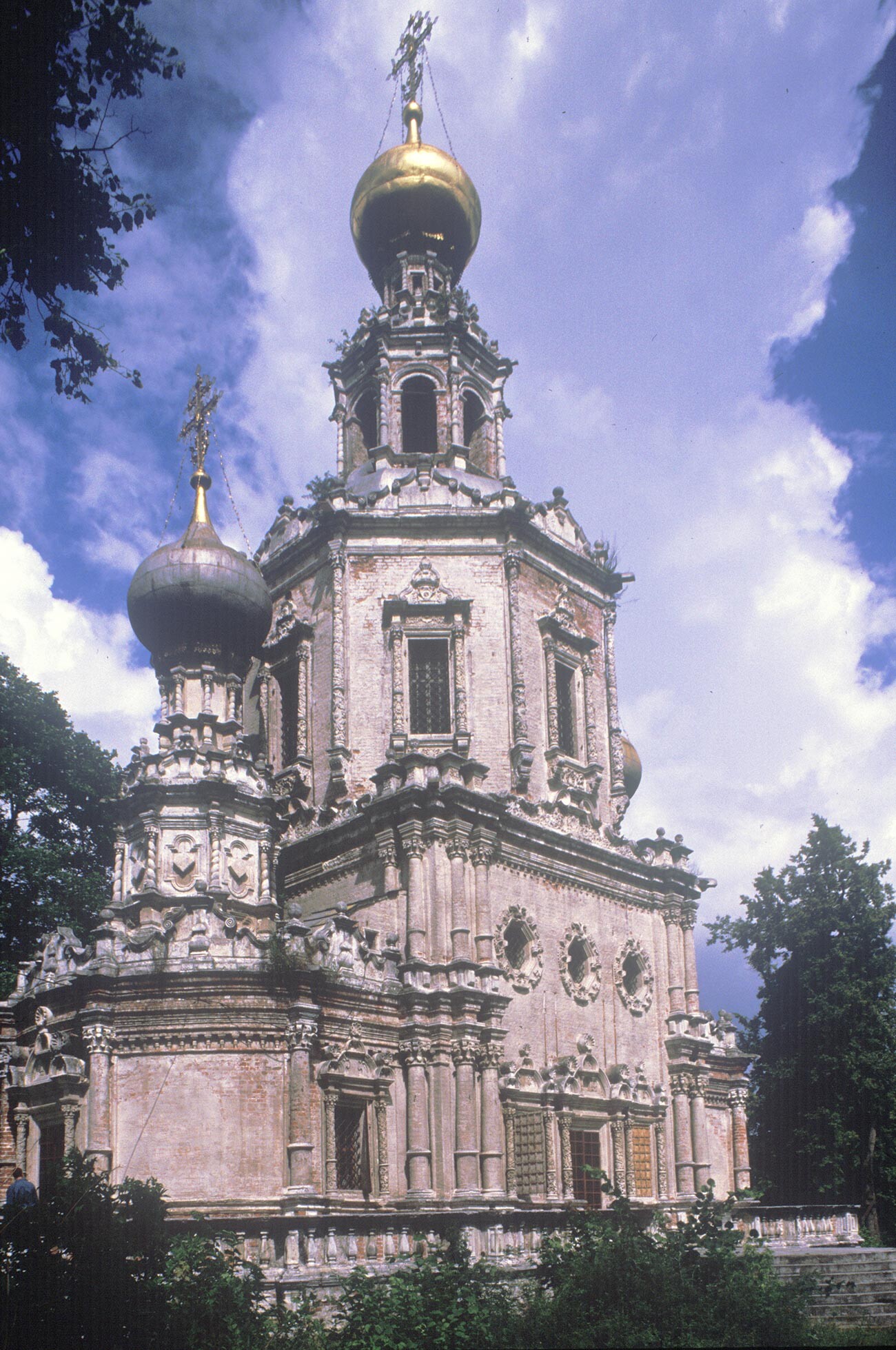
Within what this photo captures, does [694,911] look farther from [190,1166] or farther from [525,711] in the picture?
[190,1166]

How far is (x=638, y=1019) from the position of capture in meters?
24.2

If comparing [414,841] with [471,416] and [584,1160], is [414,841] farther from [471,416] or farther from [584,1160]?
[471,416]

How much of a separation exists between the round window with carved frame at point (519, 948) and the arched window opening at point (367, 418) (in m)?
11.6

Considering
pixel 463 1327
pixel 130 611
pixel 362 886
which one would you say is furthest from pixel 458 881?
pixel 463 1327

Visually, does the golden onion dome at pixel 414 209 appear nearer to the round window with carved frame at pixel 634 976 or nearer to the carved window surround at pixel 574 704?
the carved window surround at pixel 574 704

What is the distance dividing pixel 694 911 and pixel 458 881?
718 centimetres

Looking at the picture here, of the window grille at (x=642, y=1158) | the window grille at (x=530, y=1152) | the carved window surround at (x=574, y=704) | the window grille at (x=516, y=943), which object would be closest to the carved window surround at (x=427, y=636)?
the carved window surround at (x=574, y=704)

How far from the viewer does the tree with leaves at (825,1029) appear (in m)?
29.2

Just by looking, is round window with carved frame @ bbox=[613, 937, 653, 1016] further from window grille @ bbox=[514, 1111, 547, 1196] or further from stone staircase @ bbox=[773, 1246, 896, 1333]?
stone staircase @ bbox=[773, 1246, 896, 1333]

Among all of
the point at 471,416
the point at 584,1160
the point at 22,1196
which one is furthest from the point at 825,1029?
the point at 22,1196

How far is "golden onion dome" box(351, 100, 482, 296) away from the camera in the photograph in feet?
97.3

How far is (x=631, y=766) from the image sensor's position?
3512 cm

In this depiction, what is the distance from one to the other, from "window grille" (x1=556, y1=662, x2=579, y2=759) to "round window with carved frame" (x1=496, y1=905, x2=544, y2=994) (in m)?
4.35

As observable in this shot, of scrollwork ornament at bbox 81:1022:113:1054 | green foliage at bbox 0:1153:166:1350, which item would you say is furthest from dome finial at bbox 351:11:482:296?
green foliage at bbox 0:1153:166:1350
